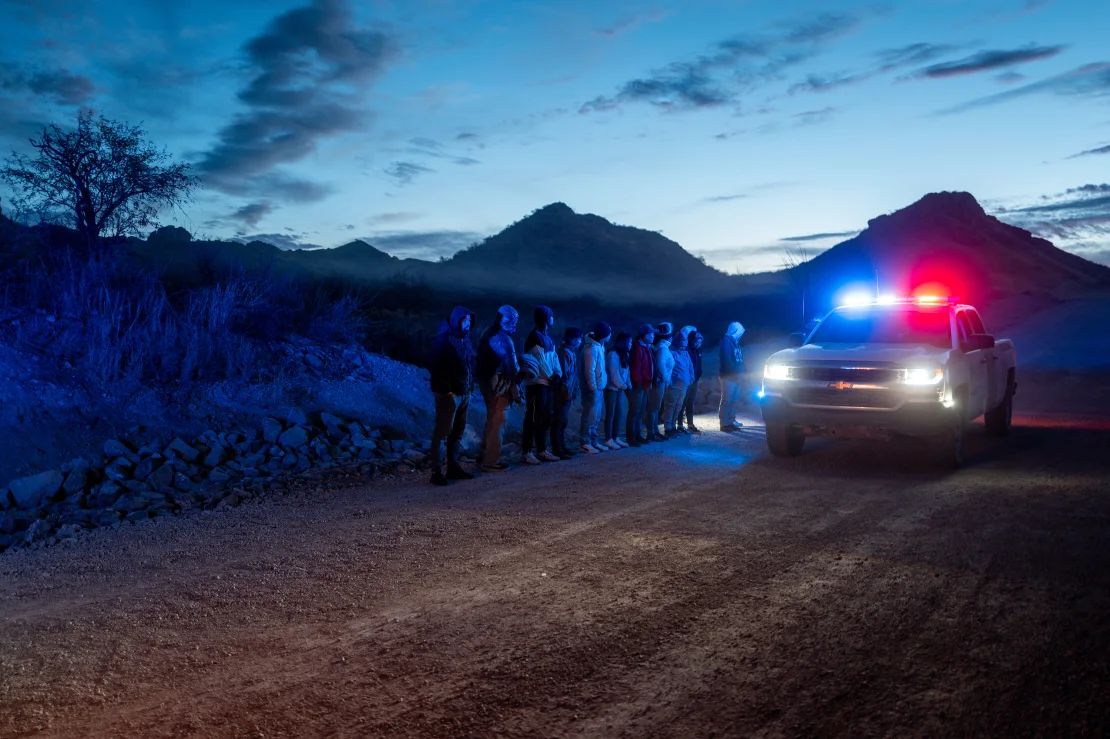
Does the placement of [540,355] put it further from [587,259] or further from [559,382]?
[587,259]

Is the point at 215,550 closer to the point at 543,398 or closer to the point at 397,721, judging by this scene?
the point at 397,721

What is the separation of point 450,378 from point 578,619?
558 centimetres

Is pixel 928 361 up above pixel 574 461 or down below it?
above

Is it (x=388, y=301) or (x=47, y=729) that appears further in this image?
(x=388, y=301)

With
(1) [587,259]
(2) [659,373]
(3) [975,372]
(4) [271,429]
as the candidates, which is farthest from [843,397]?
(1) [587,259]

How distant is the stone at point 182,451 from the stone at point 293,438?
1.33m

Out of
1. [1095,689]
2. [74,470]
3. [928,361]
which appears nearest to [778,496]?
[928,361]

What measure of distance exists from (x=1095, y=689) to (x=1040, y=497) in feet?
18.1

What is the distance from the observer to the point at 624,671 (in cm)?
427

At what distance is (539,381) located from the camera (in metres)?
11.8

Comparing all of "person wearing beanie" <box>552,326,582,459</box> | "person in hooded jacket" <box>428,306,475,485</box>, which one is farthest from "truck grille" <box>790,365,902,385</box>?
"person in hooded jacket" <box>428,306,475,485</box>

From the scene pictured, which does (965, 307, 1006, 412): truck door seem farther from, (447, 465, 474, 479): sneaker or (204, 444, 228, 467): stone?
(204, 444, 228, 467): stone

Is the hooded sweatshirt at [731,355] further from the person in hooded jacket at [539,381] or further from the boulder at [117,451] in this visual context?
the boulder at [117,451]

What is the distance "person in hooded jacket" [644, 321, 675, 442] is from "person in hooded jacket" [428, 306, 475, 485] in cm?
469
